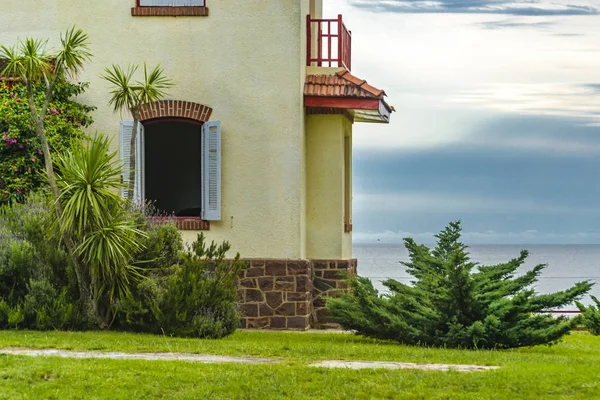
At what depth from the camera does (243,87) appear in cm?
2083

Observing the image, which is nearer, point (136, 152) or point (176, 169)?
point (136, 152)

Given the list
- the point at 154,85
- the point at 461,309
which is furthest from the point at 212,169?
the point at 461,309

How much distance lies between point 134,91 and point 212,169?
213 cm

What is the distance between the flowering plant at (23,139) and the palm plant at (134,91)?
37.7 inches

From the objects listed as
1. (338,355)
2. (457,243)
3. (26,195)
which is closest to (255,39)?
(26,195)

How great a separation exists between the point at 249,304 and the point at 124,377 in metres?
8.42

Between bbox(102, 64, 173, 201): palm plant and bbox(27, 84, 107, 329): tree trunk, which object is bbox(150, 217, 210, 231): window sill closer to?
bbox(102, 64, 173, 201): palm plant

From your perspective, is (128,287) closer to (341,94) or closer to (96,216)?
(96,216)

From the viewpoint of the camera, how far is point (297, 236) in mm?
→ 20688

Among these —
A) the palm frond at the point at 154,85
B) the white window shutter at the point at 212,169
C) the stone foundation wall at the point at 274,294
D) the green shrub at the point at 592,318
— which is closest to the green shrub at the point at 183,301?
the palm frond at the point at 154,85

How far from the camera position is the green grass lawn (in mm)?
11773

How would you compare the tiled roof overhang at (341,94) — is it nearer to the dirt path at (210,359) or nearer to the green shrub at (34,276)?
the green shrub at (34,276)

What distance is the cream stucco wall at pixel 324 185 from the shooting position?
21641 millimetres

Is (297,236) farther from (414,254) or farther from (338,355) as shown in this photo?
(338,355)
